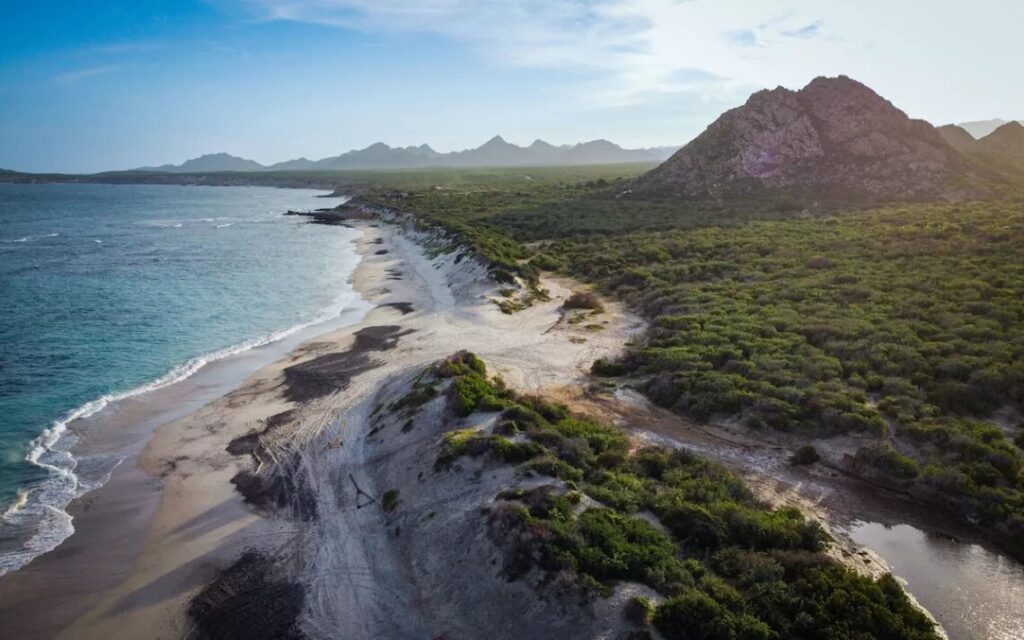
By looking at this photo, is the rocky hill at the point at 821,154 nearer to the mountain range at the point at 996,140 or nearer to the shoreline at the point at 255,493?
the mountain range at the point at 996,140

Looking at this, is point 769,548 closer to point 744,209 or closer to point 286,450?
point 286,450

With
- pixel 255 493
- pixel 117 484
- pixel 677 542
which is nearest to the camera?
pixel 677 542

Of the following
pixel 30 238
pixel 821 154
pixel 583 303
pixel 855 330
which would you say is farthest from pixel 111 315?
pixel 821 154

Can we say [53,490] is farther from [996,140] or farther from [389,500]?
[996,140]

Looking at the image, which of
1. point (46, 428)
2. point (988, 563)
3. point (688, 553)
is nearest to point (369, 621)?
point (688, 553)

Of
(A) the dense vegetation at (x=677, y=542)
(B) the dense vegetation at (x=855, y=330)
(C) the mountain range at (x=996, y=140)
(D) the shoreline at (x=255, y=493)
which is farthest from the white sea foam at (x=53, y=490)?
(C) the mountain range at (x=996, y=140)

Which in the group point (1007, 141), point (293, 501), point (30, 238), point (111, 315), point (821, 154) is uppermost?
point (1007, 141)
